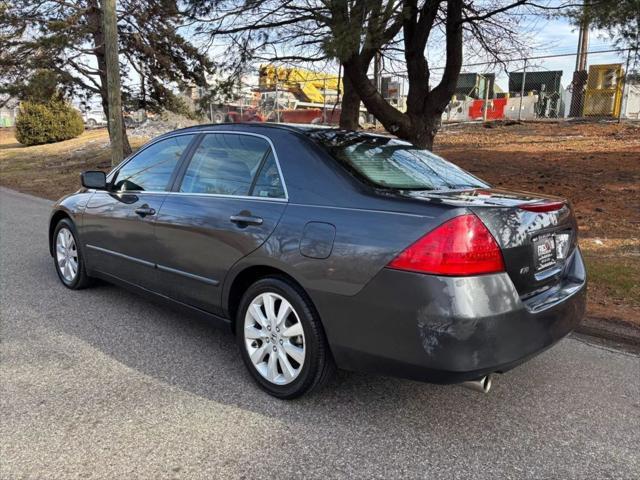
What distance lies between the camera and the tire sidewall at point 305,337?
304cm

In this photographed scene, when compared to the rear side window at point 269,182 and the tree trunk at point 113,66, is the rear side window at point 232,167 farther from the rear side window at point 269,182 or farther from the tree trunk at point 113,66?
the tree trunk at point 113,66

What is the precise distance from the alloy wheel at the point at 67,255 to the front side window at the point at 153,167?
0.99 m

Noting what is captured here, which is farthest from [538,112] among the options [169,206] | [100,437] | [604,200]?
[100,437]

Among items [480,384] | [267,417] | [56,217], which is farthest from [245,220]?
[56,217]

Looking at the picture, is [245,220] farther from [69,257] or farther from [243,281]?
[69,257]

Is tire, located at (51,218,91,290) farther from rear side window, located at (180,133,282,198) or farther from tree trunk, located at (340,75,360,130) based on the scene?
tree trunk, located at (340,75,360,130)

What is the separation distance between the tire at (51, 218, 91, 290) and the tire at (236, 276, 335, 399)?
97.2 inches

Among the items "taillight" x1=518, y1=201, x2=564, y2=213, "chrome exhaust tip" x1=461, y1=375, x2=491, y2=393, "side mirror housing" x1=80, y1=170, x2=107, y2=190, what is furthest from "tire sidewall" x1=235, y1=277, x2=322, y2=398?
"side mirror housing" x1=80, y1=170, x2=107, y2=190

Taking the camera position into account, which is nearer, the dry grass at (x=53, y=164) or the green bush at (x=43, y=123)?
the dry grass at (x=53, y=164)

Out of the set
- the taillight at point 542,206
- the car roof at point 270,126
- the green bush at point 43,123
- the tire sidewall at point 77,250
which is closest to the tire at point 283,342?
the car roof at point 270,126

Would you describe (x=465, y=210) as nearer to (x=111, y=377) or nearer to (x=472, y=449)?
(x=472, y=449)

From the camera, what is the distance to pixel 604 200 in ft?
28.5

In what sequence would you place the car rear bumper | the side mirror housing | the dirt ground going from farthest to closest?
the dirt ground < the side mirror housing < the car rear bumper

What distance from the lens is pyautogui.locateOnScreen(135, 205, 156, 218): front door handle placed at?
13.6 ft
